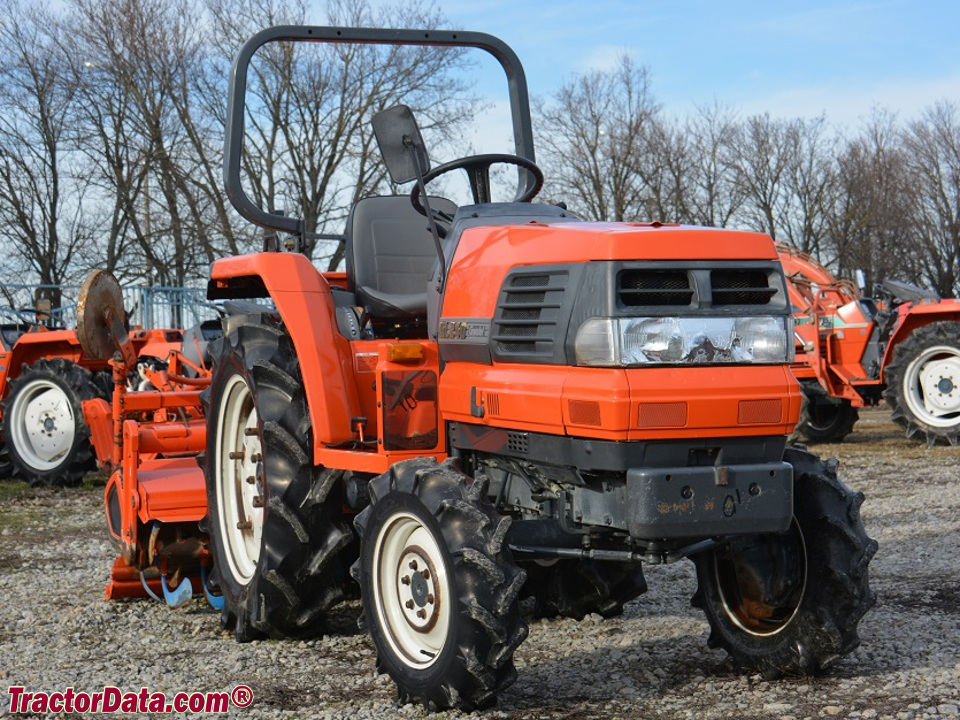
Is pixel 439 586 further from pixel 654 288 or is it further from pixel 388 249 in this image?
pixel 388 249

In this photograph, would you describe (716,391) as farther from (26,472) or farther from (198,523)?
(26,472)

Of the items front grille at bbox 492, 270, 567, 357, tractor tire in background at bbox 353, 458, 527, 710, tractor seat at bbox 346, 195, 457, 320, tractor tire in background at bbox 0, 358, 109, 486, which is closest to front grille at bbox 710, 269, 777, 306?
front grille at bbox 492, 270, 567, 357

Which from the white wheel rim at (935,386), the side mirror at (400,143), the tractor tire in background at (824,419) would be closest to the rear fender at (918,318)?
the white wheel rim at (935,386)

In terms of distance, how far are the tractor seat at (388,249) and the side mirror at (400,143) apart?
569 mm

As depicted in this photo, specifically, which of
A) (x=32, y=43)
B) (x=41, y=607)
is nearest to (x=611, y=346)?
(x=41, y=607)

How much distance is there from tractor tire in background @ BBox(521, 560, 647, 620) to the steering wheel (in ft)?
5.05

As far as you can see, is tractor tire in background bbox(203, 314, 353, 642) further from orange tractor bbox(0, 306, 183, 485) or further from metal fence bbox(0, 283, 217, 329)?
metal fence bbox(0, 283, 217, 329)

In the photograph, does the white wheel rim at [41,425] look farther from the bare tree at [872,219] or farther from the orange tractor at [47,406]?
the bare tree at [872,219]

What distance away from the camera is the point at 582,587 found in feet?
17.4

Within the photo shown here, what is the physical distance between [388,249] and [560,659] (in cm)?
181

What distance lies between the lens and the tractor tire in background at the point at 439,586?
12.0 feet

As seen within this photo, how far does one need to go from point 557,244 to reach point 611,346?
0.44 m

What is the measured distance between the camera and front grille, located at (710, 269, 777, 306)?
3873 mm

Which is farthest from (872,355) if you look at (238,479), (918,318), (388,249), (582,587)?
(238,479)
